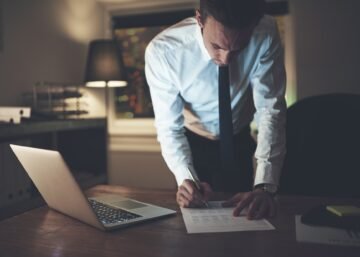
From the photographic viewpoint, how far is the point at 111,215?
1.02m

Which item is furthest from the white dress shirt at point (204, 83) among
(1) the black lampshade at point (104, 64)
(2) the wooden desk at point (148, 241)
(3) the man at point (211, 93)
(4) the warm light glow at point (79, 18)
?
(4) the warm light glow at point (79, 18)

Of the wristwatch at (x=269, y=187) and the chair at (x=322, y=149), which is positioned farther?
the chair at (x=322, y=149)

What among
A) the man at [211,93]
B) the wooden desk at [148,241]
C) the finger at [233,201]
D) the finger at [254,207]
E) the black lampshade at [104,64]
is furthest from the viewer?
the black lampshade at [104,64]

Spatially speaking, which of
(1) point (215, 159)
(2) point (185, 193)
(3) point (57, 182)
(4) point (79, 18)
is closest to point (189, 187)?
(2) point (185, 193)

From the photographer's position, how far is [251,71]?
4.81ft

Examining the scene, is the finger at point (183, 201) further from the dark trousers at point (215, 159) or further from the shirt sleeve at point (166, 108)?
the dark trousers at point (215, 159)

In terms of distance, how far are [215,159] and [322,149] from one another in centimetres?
47

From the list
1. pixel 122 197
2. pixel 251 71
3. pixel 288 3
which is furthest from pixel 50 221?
pixel 288 3

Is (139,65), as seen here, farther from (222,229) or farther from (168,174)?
(222,229)

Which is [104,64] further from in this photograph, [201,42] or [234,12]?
[234,12]

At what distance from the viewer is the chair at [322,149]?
1.69 m

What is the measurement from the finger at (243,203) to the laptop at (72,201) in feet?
0.53

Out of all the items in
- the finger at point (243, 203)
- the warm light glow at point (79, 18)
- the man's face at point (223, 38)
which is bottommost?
the finger at point (243, 203)

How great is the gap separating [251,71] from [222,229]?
72 cm
